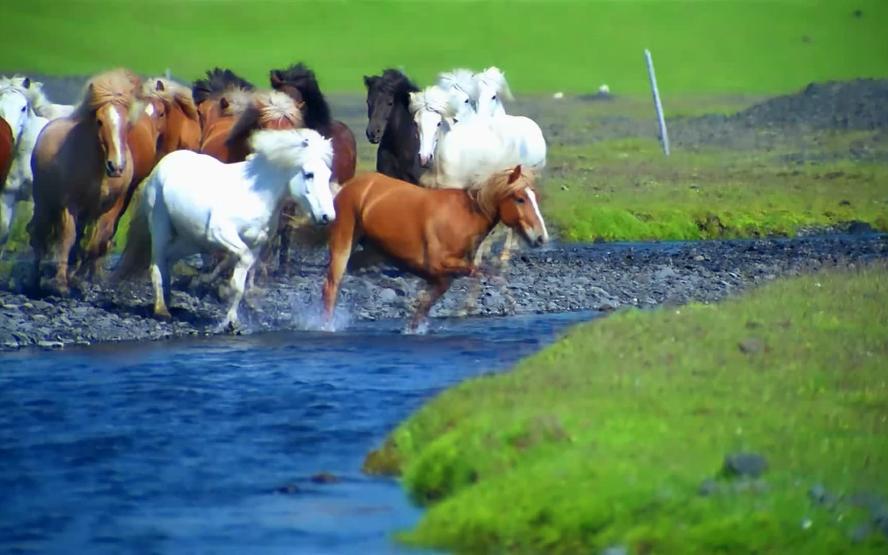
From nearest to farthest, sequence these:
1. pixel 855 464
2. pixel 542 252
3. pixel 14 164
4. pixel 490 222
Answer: pixel 855 464
pixel 490 222
pixel 14 164
pixel 542 252

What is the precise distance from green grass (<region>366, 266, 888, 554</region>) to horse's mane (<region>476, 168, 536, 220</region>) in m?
2.36

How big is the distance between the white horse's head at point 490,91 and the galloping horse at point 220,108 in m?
2.82

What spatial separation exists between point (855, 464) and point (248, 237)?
8.64 m

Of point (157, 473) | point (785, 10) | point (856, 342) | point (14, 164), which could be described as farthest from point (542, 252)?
point (785, 10)

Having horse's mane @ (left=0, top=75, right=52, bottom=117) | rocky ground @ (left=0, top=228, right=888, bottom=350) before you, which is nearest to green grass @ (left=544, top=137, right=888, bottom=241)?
rocky ground @ (left=0, top=228, right=888, bottom=350)

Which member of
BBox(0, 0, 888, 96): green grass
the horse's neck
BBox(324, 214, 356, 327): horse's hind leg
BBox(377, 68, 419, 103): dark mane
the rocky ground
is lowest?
BBox(0, 0, 888, 96): green grass

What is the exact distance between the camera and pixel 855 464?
9977 millimetres

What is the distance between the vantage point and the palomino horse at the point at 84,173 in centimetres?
1859

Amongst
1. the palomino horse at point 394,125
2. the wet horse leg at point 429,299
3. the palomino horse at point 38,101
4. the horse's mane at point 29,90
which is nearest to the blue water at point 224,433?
the wet horse leg at point 429,299

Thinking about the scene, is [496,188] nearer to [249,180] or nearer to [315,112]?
[249,180]

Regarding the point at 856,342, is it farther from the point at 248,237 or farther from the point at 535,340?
the point at 248,237

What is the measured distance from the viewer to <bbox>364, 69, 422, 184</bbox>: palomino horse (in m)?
21.5

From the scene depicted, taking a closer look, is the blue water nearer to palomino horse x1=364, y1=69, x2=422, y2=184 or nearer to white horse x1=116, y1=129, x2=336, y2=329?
white horse x1=116, y1=129, x2=336, y2=329

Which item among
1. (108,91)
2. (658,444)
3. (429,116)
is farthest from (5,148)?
(658,444)
